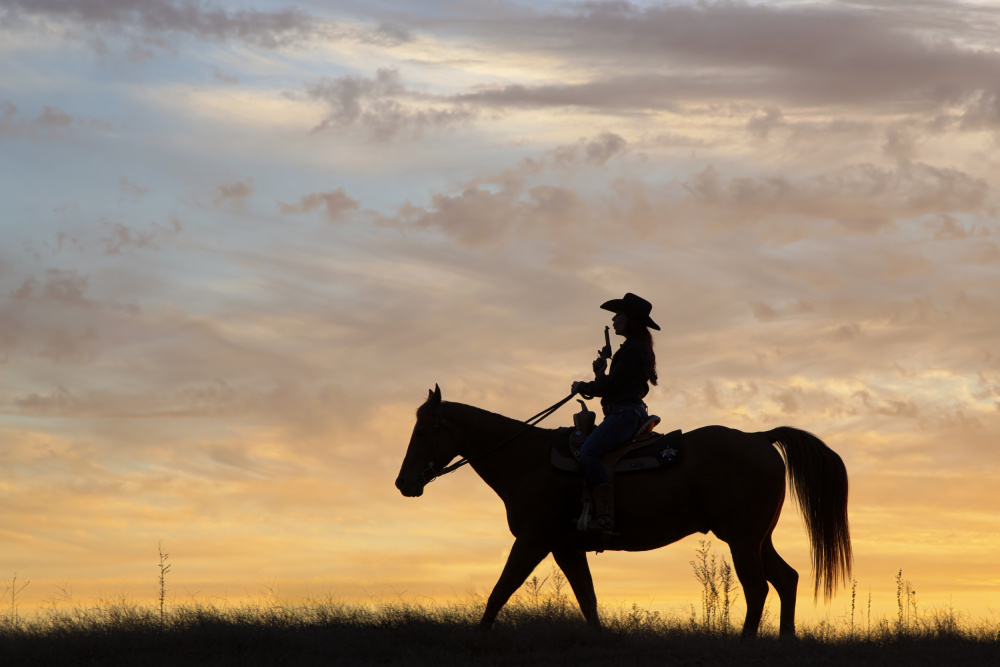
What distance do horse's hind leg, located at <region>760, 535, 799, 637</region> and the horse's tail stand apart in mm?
547

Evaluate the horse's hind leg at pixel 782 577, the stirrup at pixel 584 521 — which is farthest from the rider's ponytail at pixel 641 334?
the horse's hind leg at pixel 782 577

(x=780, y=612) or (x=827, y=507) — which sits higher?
(x=827, y=507)

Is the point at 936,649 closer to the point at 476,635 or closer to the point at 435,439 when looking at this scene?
the point at 476,635

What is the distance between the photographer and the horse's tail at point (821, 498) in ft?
40.1

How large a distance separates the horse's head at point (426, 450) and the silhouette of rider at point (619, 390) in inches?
66.2

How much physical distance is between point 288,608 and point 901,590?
802 centimetres

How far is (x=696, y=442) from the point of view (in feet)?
38.9

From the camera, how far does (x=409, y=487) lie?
40.1ft

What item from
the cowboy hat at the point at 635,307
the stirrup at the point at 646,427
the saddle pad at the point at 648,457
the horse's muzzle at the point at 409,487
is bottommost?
the horse's muzzle at the point at 409,487

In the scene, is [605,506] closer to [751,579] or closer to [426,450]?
[751,579]

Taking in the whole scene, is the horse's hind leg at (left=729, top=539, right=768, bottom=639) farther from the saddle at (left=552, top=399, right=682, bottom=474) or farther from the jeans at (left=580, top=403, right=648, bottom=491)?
the jeans at (left=580, top=403, right=648, bottom=491)

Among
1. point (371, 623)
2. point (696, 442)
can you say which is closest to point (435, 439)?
point (371, 623)

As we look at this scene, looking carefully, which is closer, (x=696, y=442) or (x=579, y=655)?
(x=579, y=655)

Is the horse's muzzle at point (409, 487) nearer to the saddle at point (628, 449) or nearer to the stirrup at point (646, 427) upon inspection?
the saddle at point (628, 449)
